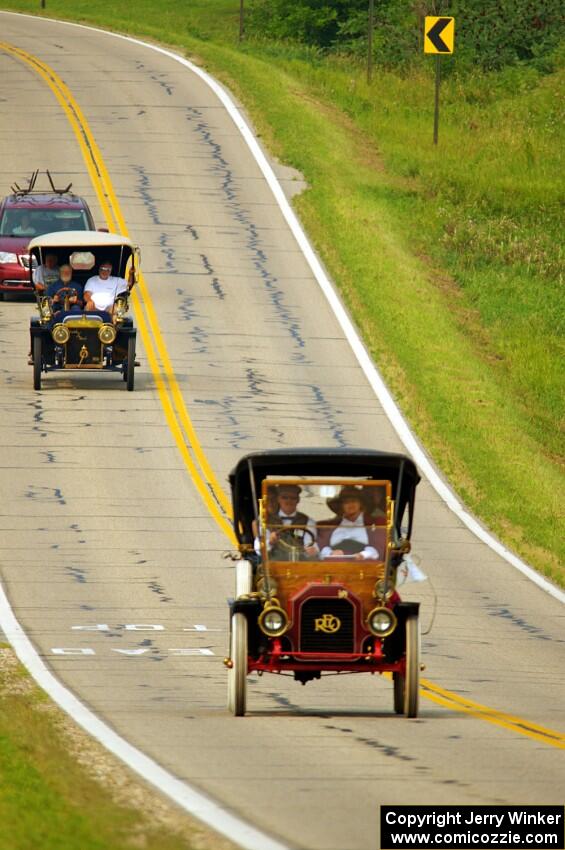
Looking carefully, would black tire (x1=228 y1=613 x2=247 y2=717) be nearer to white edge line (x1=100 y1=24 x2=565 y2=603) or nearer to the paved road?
the paved road

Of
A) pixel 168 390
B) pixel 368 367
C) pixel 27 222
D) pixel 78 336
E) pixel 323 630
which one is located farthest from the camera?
pixel 27 222

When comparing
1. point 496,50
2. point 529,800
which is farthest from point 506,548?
point 496,50

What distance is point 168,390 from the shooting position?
93.8 feet

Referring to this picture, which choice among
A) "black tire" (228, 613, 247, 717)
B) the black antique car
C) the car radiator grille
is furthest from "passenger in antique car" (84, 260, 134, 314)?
"black tire" (228, 613, 247, 717)

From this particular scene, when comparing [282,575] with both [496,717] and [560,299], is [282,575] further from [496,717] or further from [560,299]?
[560,299]

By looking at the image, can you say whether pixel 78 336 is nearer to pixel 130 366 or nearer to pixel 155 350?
pixel 130 366

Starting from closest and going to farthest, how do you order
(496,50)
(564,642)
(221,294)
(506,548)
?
1. (564,642)
2. (506,548)
3. (221,294)
4. (496,50)

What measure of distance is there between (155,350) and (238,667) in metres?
19.3

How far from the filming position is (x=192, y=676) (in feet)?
48.3

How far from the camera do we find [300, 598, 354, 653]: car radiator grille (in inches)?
507

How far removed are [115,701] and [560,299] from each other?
25.6m

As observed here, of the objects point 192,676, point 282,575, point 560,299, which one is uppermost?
point 282,575

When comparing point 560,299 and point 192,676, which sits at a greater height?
point 192,676

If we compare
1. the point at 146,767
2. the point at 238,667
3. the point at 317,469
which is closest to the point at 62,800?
the point at 146,767
